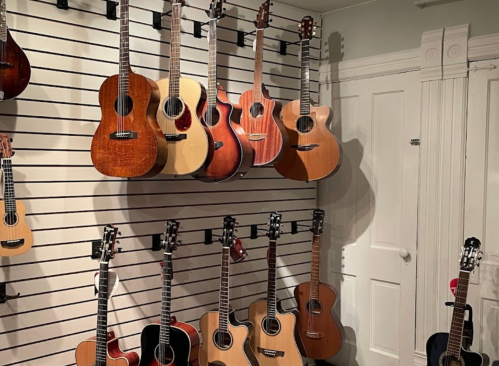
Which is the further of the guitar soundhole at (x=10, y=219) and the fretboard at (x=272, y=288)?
the fretboard at (x=272, y=288)

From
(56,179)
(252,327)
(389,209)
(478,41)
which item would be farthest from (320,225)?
(56,179)

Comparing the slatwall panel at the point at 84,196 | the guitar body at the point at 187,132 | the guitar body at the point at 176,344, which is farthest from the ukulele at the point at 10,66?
the guitar body at the point at 176,344

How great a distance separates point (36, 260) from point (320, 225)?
5.91 ft

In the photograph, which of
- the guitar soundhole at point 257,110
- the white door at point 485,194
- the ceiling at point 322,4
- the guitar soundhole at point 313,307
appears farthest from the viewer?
the ceiling at point 322,4

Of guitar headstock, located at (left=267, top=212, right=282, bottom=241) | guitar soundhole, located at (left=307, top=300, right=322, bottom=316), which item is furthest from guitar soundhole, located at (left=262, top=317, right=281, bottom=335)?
guitar headstock, located at (left=267, top=212, right=282, bottom=241)

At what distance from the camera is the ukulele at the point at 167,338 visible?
2.73 m

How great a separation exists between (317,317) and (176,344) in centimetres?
107

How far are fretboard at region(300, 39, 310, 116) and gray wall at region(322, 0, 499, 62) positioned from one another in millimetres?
587

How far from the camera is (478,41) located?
3.08m

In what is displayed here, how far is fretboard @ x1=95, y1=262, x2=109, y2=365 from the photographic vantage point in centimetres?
258

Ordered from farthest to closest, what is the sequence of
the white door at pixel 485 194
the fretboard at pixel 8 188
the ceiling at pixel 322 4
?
the ceiling at pixel 322 4, the white door at pixel 485 194, the fretboard at pixel 8 188

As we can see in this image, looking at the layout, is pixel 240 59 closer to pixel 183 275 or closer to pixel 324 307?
pixel 183 275

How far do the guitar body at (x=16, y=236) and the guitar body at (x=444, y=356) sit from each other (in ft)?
7.18

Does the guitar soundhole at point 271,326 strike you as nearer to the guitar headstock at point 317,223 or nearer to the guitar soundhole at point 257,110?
the guitar headstock at point 317,223
